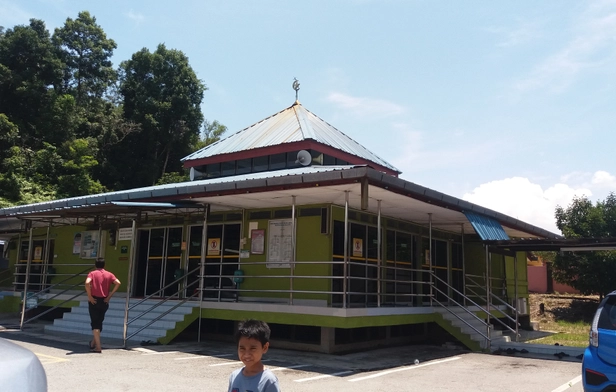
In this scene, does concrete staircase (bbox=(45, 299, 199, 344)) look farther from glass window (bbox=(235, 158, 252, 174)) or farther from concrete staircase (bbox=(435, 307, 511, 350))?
concrete staircase (bbox=(435, 307, 511, 350))

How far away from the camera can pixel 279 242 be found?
13.4m

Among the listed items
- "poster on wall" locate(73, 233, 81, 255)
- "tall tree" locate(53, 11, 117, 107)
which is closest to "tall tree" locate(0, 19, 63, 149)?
"tall tree" locate(53, 11, 117, 107)

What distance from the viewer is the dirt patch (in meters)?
23.7

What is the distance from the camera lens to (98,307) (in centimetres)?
1034

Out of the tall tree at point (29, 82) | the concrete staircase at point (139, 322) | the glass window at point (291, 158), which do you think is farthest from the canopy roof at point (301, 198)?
the tall tree at point (29, 82)

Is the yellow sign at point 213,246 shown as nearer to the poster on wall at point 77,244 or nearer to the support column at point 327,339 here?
the support column at point 327,339

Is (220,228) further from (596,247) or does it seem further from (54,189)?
(54,189)

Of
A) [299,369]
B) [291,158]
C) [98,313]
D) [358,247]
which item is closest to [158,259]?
[291,158]

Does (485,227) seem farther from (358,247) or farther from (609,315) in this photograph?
(609,315)

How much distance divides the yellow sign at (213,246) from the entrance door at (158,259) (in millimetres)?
1148

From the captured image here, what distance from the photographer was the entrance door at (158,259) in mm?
15523

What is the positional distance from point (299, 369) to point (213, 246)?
19.8 ft

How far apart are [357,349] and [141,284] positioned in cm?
747

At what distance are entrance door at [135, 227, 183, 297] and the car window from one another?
38.0ft
